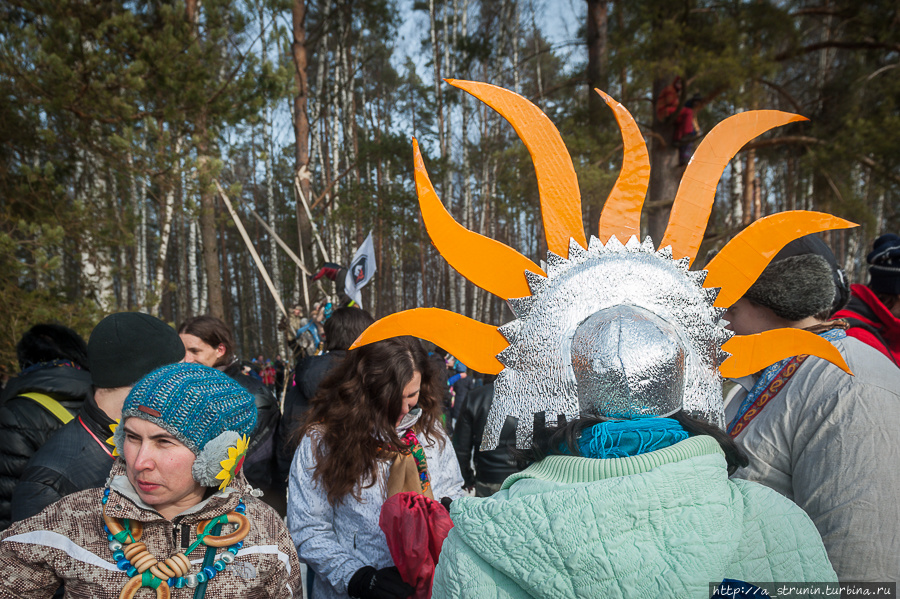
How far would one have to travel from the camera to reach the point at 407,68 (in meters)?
20.5

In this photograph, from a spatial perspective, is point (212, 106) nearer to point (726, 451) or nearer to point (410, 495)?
point (410, 495)

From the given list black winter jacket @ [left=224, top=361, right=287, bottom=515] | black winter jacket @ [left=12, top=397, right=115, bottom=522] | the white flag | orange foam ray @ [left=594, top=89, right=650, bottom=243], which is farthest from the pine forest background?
orange foam ray @ [left=594, top=89, right=650, bottom=243]

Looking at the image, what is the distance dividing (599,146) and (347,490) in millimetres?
6973

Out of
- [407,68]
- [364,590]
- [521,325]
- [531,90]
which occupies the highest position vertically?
[407,68]

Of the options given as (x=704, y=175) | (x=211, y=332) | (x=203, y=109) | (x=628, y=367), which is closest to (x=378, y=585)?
(x=628, y=367)

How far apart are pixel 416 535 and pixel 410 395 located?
0.71 m

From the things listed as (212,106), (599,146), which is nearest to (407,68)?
(599,146)

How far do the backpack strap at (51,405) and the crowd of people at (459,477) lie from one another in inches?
0.5

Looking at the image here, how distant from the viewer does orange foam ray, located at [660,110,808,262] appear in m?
1.32

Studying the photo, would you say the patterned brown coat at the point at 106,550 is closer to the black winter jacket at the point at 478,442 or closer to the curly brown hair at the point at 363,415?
the curly brown hair at the point at 363,415

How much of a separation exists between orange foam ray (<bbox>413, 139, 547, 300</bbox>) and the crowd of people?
0.83 ft

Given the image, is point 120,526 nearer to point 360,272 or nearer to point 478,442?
point 478,442

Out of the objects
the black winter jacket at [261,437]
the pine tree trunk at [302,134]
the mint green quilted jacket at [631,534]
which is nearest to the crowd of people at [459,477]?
the mint green quilted jacket at [631,534]

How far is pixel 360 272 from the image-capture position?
5766 mm
